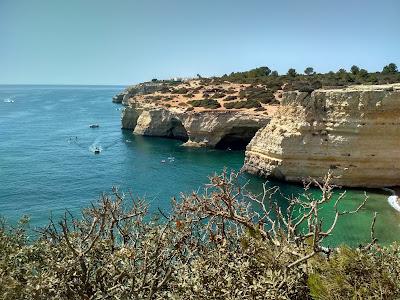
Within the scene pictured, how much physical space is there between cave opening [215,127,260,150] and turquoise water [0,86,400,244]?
239 centimetres

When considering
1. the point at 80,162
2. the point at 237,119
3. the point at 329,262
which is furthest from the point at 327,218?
the point at 80,162

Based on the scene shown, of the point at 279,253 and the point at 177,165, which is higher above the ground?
the point at 279,253

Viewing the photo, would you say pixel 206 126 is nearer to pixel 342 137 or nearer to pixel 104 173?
pixel 104 173

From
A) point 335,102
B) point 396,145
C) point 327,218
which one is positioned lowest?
point 327,218

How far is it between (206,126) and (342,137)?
20.2 metres

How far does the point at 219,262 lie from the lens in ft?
27.2

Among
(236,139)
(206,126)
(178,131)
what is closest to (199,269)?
(206,126)

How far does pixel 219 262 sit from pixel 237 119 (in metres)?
38.9

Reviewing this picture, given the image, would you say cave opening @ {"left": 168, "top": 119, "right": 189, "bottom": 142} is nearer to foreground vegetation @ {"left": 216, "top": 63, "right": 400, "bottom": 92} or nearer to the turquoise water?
the turquoise water

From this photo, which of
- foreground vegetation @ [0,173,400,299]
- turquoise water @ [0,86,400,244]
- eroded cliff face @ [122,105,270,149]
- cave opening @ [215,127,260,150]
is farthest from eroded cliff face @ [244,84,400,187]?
foreground vegetation @ [0,173,400,299]

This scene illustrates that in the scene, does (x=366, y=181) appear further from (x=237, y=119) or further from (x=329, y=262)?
(x=329, y=262)

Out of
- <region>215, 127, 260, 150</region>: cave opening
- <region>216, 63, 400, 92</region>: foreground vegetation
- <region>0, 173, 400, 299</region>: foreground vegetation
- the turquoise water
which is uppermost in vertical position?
<region>216, 63, 400, 92</region>: foreground vegetation

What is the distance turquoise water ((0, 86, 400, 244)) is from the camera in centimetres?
2634

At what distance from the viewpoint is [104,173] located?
3778cm
